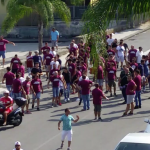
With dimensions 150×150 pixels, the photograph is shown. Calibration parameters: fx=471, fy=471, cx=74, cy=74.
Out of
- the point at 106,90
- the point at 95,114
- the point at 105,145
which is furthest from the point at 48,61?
the point at 105,145

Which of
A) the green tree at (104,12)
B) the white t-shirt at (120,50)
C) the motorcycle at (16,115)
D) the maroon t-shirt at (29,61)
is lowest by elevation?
the motorcycle at (16,115)

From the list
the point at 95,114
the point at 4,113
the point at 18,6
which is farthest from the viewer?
the point at 18,6

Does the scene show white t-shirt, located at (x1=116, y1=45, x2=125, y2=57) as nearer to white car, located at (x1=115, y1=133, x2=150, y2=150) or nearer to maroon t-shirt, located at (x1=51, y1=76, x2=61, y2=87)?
maroon t-shirt, located at (x1=51, y1=76, x2=61, y2=87)

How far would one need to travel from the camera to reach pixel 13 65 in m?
21.7

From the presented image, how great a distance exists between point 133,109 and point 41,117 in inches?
136

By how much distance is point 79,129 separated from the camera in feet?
51.3

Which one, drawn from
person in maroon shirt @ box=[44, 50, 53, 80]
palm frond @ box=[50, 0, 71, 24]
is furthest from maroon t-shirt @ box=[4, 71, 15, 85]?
palm frond @ box=[50, 0, 71, 24]

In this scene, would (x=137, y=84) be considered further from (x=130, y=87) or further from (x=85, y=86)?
(x=85, y=86)

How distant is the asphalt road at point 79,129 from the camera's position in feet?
46.3

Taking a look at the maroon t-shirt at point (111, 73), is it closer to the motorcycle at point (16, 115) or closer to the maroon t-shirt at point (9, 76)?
the maroon t-shirt at point (9, 76)

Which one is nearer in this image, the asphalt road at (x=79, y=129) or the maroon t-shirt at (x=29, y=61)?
the asphalt road at (x=79, y=129)

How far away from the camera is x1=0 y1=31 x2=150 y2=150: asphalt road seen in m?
14.1

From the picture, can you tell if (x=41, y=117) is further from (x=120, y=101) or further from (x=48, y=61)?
(x=48, y=61)

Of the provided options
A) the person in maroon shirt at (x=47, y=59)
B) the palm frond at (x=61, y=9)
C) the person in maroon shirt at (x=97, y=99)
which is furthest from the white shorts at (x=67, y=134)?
the palm frond at (x=61, y=9)
